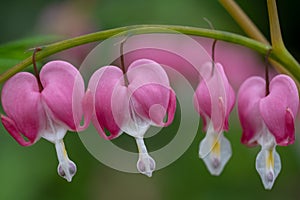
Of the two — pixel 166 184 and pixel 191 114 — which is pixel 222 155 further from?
pixel 166 184

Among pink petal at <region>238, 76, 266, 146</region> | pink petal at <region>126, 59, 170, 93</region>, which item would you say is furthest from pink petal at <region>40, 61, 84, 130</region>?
pink petal at <region>238, 76, 266, 146</region>

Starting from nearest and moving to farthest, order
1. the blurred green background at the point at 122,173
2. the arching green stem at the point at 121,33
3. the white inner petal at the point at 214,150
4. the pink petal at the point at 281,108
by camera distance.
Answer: the arching green stem at the point at 121,33 → the pink petal at the point at 281,108 → the white inner petal at the point at 214,150 → the blurred green background at the point at 122,173

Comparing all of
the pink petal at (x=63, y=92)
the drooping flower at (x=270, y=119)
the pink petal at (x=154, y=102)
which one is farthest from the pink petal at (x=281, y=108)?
the pink petal at (x=63, y=92)

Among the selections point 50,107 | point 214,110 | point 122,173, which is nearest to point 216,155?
point 214,110

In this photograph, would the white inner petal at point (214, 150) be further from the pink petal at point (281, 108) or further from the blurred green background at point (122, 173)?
the blurred green background at point (122, 173)

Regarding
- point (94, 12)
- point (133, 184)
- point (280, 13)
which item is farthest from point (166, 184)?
point (280, 13)

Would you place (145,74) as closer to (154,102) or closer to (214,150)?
(154,102)

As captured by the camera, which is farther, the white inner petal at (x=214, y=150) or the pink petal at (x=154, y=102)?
the white inner petal at (x=214, y=150)
